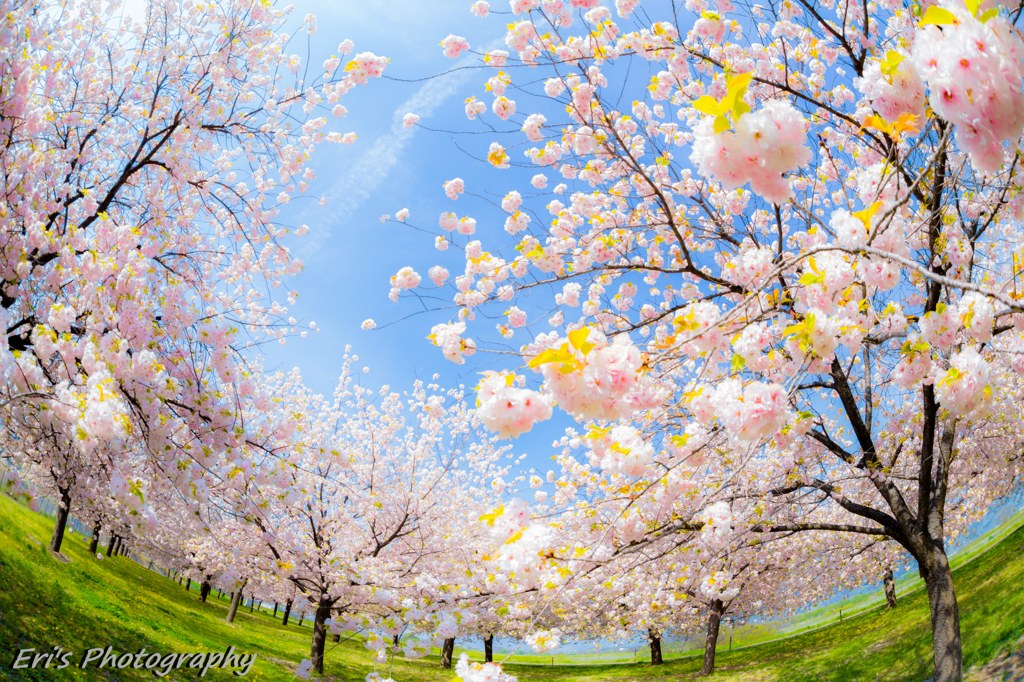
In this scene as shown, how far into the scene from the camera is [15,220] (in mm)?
4496

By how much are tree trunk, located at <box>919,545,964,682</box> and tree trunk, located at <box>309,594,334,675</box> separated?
10135mm

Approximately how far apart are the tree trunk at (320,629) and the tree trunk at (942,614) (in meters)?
10.1

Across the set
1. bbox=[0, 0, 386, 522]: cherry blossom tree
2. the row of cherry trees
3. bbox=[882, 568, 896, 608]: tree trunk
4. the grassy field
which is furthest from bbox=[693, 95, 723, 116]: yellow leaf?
bbox=[882, 568, 896, 608]: tree trunk

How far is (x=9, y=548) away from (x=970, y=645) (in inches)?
616

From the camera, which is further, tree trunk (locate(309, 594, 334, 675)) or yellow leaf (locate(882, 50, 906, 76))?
tree trunk (locate(309, 594, 334, 675))

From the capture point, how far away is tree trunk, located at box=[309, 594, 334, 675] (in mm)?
11438

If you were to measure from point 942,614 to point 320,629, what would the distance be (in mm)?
11169

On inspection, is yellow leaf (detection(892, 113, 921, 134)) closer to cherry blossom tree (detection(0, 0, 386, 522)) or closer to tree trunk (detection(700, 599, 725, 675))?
cherry blossom tree (detection(0, 0, 386, 522))

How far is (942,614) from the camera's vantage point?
5203 mm

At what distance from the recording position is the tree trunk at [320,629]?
1144cm

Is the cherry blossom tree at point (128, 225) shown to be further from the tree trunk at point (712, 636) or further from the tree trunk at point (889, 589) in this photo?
the tree trunk at point (889, 589)

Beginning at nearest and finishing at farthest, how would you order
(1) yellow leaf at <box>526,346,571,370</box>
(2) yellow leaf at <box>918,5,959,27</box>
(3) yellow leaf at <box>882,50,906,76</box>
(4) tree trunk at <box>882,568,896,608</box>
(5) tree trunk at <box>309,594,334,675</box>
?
(2) yellow leaf at <box>918,5,959,27</box> → (1) yellow leaf at <box>526,346,571,370</box> → (3) yellow leaf at <box>882,50,906,76</box> → (5) tree trunk at <box>309,594,334,675</box> → (4) tree trunk at <box>882,568,896,608</box>

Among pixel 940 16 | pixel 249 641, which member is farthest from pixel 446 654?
pixel 940 16

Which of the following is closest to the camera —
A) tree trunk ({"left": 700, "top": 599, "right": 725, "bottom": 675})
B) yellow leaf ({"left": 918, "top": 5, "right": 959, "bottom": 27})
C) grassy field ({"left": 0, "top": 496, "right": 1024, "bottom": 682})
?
yellow leaf ({"left": 918, "top": 5, "right": 959, "bottom": 27})
